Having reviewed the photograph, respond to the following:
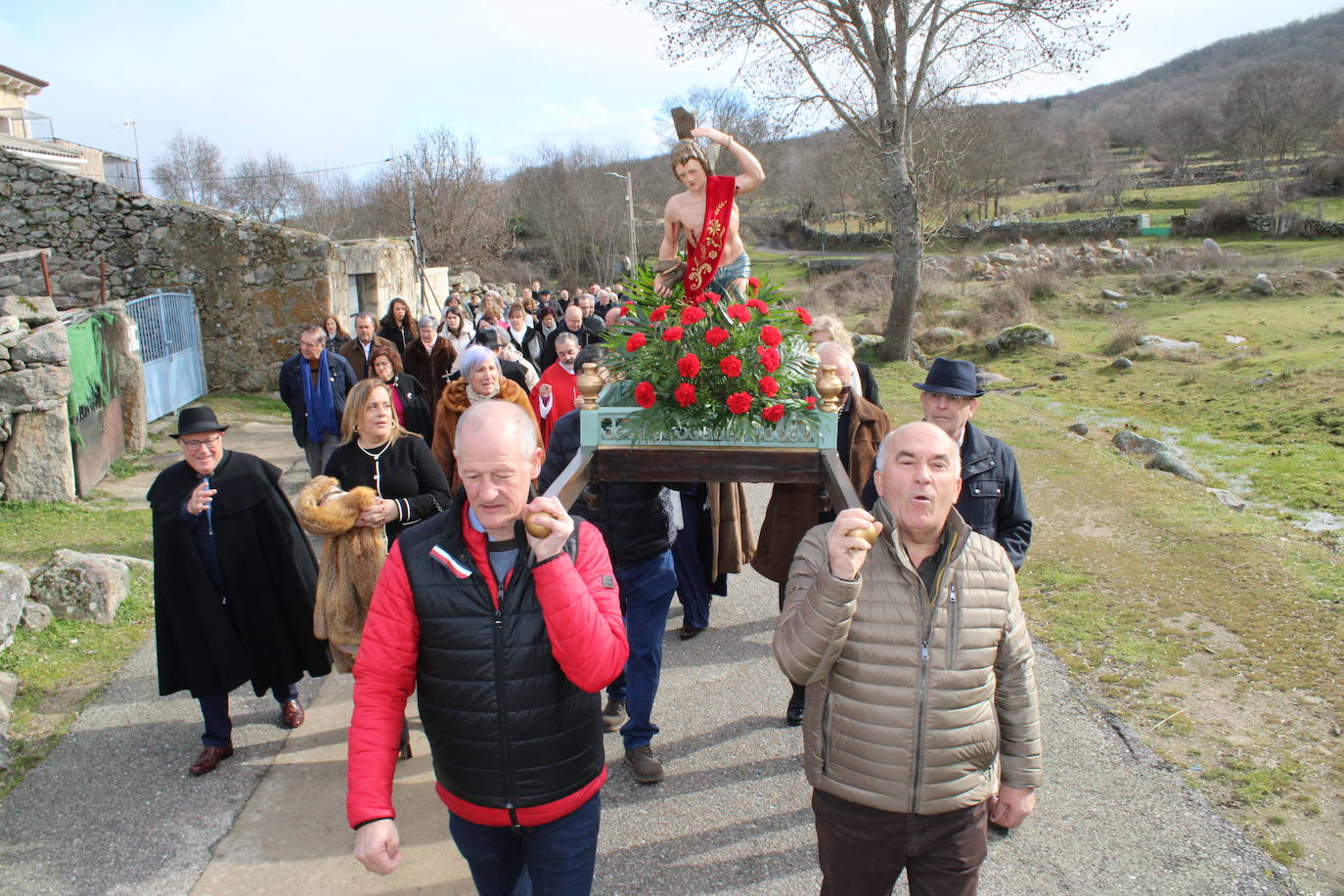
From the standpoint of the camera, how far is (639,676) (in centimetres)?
426

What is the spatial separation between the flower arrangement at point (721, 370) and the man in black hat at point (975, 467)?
0.57 metres

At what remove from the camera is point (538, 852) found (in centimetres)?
257

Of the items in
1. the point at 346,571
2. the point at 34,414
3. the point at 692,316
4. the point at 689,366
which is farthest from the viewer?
the point at 34,414

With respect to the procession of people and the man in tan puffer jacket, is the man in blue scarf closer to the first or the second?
the procession of people

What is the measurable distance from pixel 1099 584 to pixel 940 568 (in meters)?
4.69

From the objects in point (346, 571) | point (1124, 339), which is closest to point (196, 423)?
point (346, 571)

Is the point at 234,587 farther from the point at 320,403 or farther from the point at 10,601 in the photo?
the point at 320,403

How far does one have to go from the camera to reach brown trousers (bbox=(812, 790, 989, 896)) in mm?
2533

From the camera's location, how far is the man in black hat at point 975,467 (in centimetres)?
389

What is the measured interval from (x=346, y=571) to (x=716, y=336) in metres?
2.12

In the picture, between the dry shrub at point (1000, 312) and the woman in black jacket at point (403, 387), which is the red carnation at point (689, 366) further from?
the dry shrub at point (1000, 312)

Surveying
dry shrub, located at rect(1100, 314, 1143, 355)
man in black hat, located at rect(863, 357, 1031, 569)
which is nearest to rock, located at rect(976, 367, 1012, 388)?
dry shrub, located at rect(1100, 314, 1143, 355)

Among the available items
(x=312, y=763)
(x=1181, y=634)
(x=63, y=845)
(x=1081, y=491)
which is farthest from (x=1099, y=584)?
(x=63, y=845)

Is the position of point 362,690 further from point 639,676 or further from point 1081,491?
point 1081,491
